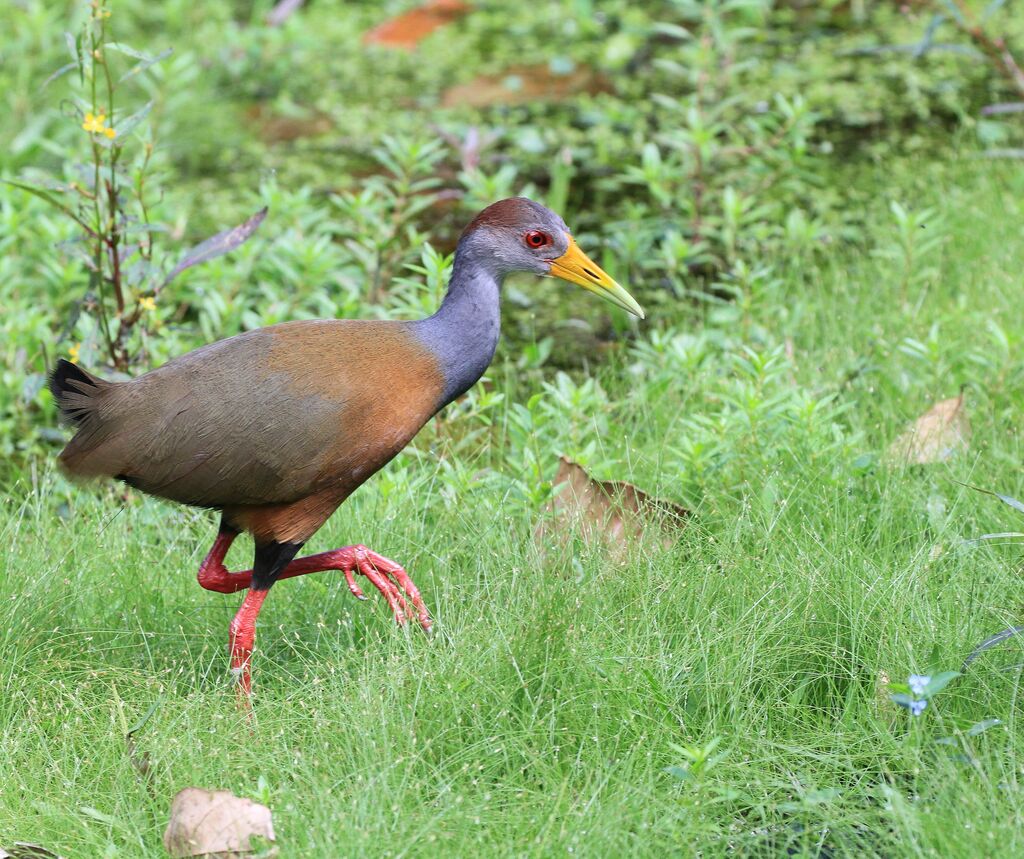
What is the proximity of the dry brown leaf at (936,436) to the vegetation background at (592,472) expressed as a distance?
2 cm

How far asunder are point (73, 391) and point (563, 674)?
1573 mm

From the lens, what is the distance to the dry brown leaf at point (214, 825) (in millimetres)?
3090

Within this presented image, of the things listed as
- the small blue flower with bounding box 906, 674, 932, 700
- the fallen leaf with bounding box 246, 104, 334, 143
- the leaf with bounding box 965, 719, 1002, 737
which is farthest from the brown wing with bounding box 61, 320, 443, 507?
the fallen leaf with bounding box 246, 104, 334, 143

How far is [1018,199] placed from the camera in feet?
20.6

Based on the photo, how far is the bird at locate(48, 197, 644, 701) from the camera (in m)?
3.87

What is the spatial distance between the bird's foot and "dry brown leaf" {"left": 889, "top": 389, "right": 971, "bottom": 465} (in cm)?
157

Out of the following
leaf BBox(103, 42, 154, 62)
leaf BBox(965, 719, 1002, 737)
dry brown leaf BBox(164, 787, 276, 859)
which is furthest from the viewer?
leaf BBox(103, 42, 154, 62)

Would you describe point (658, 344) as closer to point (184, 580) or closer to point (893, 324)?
point (893, 324)

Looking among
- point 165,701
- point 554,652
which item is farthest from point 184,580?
point 554,652

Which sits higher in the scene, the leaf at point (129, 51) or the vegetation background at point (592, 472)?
the leaf at point (129, 51)

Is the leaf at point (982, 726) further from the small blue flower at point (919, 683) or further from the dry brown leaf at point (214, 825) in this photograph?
the dry brown leaf at point (214, 825)

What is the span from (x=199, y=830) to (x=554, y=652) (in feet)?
3.20

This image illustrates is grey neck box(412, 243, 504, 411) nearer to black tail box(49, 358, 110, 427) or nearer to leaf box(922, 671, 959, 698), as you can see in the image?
black tail box(49, 358, 110, 427)

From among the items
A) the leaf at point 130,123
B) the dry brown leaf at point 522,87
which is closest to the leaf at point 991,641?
the leaf at point 130,123
